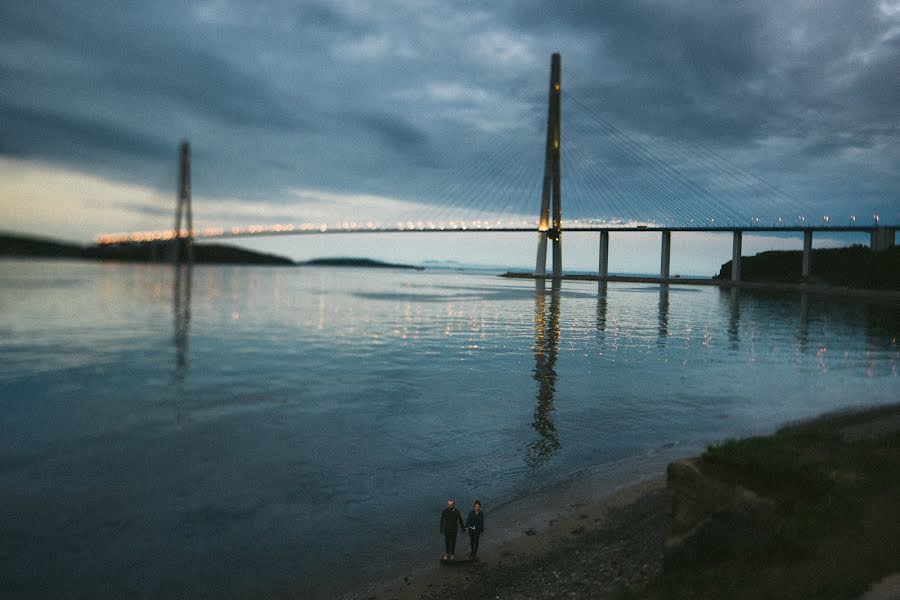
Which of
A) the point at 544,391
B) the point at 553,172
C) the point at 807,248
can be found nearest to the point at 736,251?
the point at 807,248

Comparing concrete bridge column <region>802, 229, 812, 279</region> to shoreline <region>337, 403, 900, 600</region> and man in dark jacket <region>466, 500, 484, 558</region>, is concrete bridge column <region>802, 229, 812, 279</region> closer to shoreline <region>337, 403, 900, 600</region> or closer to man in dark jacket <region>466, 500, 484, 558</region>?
shoreline <region>337, 403, 900, 600</region>

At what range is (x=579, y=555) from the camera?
795cm

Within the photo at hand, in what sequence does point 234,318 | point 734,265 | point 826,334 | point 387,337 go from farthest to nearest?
1. point 734,265
2. point 234,318
3. point 826,334
4. point 387,337

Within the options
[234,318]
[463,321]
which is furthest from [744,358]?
[234,318]

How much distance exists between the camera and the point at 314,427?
1588 centimetres

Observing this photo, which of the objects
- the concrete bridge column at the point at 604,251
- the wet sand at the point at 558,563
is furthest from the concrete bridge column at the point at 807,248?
the wet sand at the point at 558,563

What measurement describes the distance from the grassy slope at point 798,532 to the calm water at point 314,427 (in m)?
4.09

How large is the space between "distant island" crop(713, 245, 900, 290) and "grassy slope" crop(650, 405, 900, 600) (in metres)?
94.6

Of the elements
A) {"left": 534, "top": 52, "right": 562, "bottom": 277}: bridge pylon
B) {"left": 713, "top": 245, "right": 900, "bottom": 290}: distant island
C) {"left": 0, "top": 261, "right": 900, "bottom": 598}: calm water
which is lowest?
{"left": 0, "top": 261, "right": 900, "bottom": 598}: calm water

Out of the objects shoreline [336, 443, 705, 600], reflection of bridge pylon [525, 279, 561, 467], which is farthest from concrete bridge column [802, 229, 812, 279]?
shoreline [336, 443, 705, 600]

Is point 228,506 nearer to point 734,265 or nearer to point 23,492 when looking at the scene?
point 23,492

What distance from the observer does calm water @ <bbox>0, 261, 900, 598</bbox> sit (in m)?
8.94

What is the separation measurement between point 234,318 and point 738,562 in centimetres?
4352

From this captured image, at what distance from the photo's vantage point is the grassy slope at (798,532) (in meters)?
5.85
